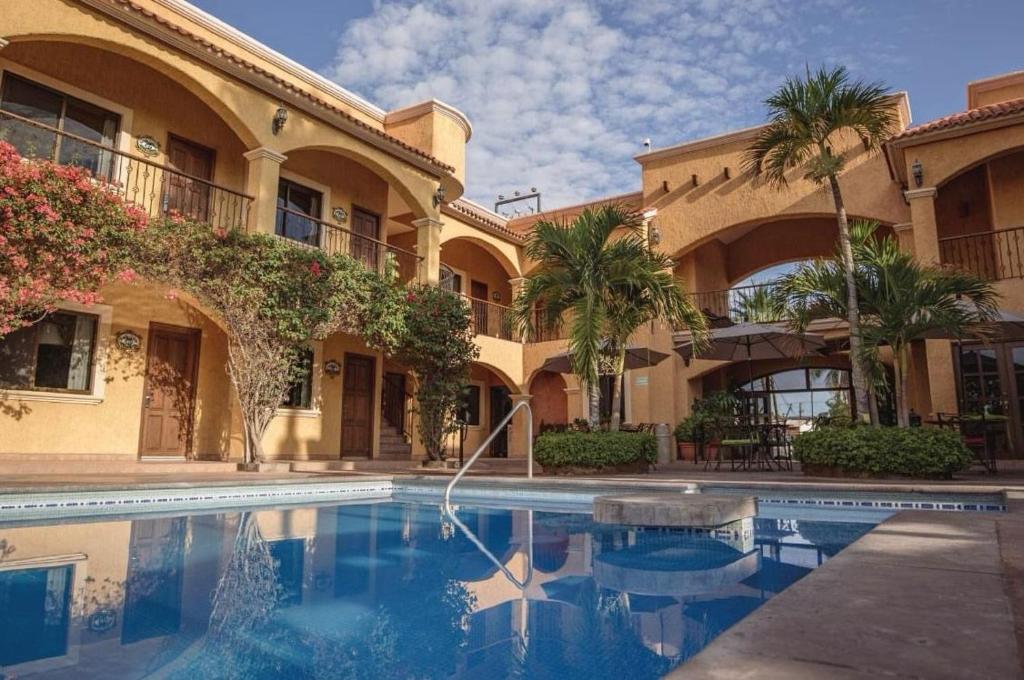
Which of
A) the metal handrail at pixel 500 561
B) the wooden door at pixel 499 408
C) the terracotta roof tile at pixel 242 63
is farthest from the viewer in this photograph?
the wooden door at pixel 499 408

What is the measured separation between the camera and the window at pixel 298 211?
13.0 metres

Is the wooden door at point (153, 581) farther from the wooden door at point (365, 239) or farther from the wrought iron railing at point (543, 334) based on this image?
the wrought iron railing at point (543, 334)

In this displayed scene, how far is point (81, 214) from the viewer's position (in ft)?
27.1

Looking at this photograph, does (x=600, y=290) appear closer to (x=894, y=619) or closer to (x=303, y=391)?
(x=303, y=391)

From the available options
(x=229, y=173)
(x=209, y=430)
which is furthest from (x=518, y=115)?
(x=209, y=430)

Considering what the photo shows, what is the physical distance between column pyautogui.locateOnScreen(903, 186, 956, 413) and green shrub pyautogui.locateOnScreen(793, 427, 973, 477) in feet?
12.9

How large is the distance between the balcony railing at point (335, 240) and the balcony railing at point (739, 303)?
663 centimetres

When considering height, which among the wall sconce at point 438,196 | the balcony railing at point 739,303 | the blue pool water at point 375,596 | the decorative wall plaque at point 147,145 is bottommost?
the blue pool water at point 375,596

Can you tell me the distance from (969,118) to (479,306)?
11.7 m

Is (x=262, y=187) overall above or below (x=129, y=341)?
above

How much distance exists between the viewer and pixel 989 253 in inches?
523

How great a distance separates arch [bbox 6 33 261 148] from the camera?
28.6 feet

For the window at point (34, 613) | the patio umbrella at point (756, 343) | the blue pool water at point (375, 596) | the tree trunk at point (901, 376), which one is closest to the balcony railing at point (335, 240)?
the patio umbrella at point (756, 343)

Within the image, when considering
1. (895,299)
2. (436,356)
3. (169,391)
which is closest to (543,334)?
(436,356)
